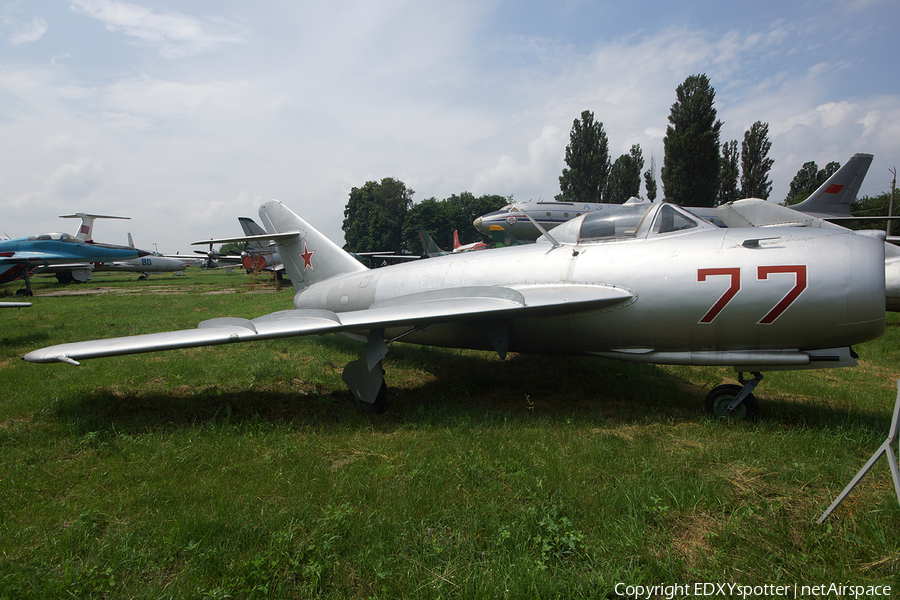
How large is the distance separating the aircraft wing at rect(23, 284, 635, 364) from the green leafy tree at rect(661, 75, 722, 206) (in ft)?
112

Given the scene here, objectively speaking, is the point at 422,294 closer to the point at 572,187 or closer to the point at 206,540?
the point at 206,540

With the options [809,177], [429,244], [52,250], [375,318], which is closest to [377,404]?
[375,318]

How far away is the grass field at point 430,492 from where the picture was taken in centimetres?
227

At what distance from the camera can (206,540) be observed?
2.54m

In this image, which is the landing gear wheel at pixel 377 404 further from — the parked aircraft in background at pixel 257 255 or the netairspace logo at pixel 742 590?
the parked aircraft in background at pixel 257 255

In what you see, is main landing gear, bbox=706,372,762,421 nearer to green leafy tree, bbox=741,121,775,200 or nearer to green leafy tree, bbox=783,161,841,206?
green leafy tree, bbox=741,121,775,200

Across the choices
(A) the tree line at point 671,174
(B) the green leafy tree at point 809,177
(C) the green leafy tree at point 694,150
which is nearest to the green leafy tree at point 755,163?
(A) the tree line at point 671,174

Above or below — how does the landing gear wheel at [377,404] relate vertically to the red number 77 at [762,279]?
below

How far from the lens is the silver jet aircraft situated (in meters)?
3.82

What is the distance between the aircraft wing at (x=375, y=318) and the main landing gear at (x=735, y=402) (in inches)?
60.2

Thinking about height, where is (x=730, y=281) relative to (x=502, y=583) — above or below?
above

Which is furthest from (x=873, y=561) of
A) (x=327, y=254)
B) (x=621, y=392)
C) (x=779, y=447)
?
(x=327, y=254)

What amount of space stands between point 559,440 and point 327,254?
5.80 metres

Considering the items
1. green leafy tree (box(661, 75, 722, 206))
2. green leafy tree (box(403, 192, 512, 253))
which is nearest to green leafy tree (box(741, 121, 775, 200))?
green leafy tree (box(661, 75, 722, 206))
